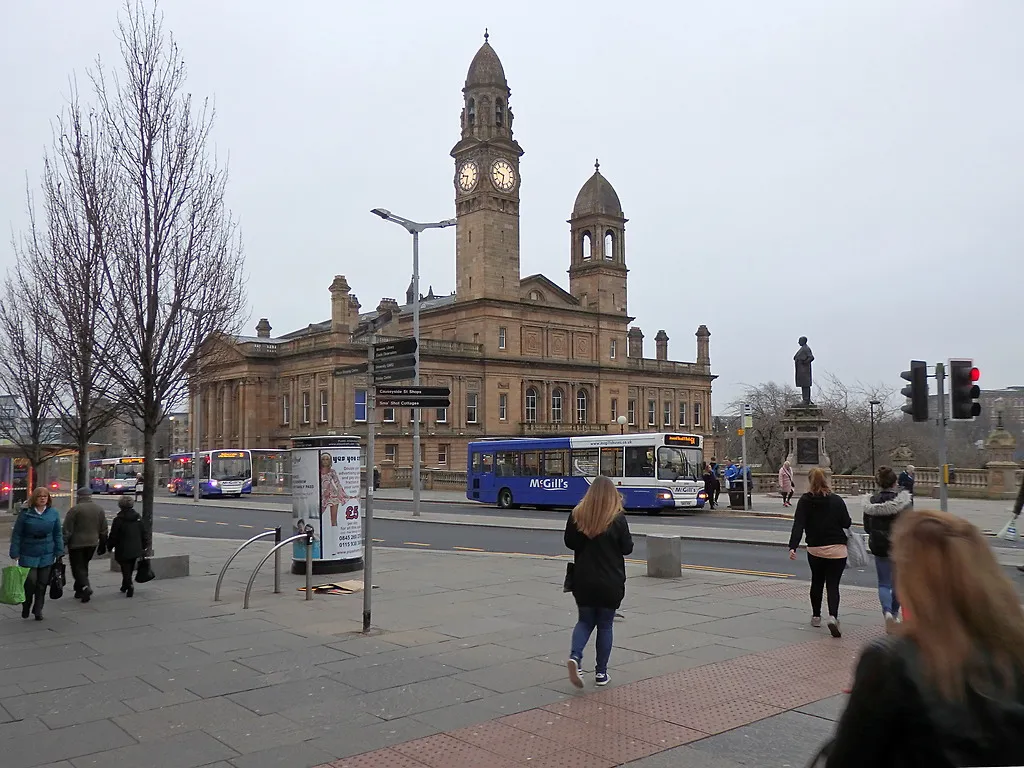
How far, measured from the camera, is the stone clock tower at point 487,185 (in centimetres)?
7106

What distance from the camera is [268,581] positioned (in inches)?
583

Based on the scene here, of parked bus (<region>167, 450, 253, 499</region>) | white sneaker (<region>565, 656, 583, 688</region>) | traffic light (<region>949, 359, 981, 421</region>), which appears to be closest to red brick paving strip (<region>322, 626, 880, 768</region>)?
white sneaker (<region>565, 656, 583, 688</region>)

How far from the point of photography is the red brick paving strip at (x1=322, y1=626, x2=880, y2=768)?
5.73 metres

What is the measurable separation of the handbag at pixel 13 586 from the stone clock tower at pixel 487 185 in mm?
62796

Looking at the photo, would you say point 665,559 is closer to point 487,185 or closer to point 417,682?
point 417,682

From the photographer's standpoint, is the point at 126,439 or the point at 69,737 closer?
the point at 69,737

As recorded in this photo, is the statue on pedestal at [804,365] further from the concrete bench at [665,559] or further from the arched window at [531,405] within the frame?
the arched window at [531,405]

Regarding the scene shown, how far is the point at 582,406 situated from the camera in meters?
81.8

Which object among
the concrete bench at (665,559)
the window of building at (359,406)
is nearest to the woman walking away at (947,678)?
the concrete bench at (665,559)

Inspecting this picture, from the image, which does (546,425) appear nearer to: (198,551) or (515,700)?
(198,551)

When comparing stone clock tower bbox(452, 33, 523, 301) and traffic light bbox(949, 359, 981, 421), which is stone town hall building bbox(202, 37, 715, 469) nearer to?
stone clock tower bbox(452, 33, 523, 301)

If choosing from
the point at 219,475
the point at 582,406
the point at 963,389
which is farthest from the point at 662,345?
the point at 963,389

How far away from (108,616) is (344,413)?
58377 mm

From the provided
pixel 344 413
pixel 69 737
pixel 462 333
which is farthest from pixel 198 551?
pixel 462 333
